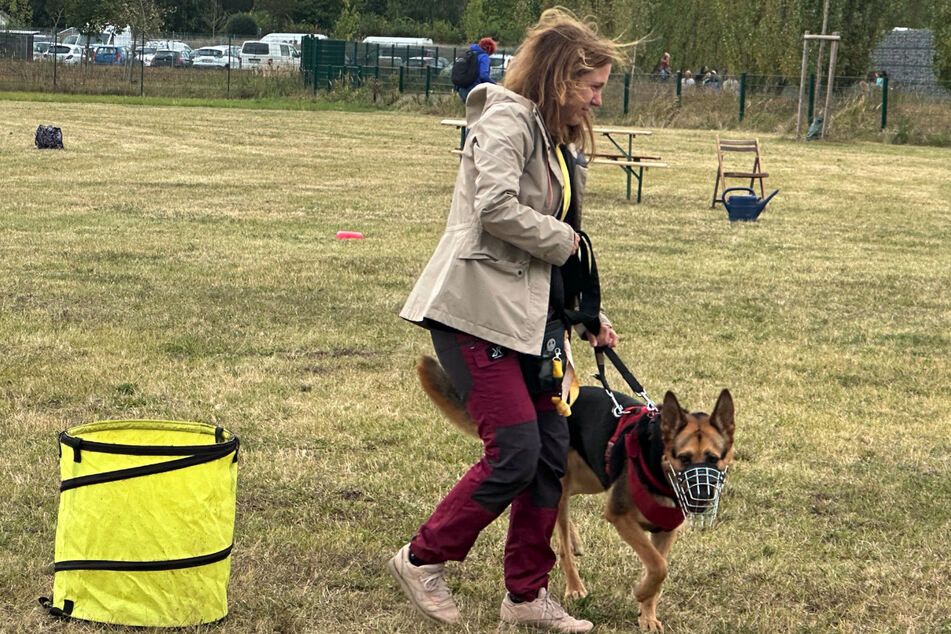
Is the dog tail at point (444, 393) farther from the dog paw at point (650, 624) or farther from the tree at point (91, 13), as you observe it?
the tree at point (91, 13)

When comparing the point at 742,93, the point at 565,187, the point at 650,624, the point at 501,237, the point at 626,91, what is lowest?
the point at 650,624

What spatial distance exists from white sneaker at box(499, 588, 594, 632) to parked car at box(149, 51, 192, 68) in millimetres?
41127

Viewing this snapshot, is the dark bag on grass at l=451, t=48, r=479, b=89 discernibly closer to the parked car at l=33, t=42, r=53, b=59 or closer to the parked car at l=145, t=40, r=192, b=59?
the parked car at l=33, t=42, r=53, b=59

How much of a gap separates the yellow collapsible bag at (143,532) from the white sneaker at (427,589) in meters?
0.54

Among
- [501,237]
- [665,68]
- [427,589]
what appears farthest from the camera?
[665,68]

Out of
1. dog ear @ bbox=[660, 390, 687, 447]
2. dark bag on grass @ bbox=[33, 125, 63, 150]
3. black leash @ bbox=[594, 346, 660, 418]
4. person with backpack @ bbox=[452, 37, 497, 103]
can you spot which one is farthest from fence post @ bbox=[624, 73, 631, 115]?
dog ear @ bbox=[660, 390, 687, 447]

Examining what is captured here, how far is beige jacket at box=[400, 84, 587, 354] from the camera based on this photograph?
3.19 meters

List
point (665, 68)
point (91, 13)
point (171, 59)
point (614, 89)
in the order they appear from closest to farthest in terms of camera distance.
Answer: point (614, 89) < point (665, 68) < point (171, 59) < point (91, 13)

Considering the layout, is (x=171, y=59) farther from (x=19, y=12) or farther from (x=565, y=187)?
(x=565, y=187)

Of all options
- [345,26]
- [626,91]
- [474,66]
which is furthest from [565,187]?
[345,26]

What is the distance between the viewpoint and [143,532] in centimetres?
336

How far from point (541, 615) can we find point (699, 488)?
2.21ft

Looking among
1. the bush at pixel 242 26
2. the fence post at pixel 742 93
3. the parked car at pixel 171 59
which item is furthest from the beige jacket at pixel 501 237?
the bush at pixel 242 26

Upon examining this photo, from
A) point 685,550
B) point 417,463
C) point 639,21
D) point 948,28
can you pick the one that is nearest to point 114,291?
point 417,463
